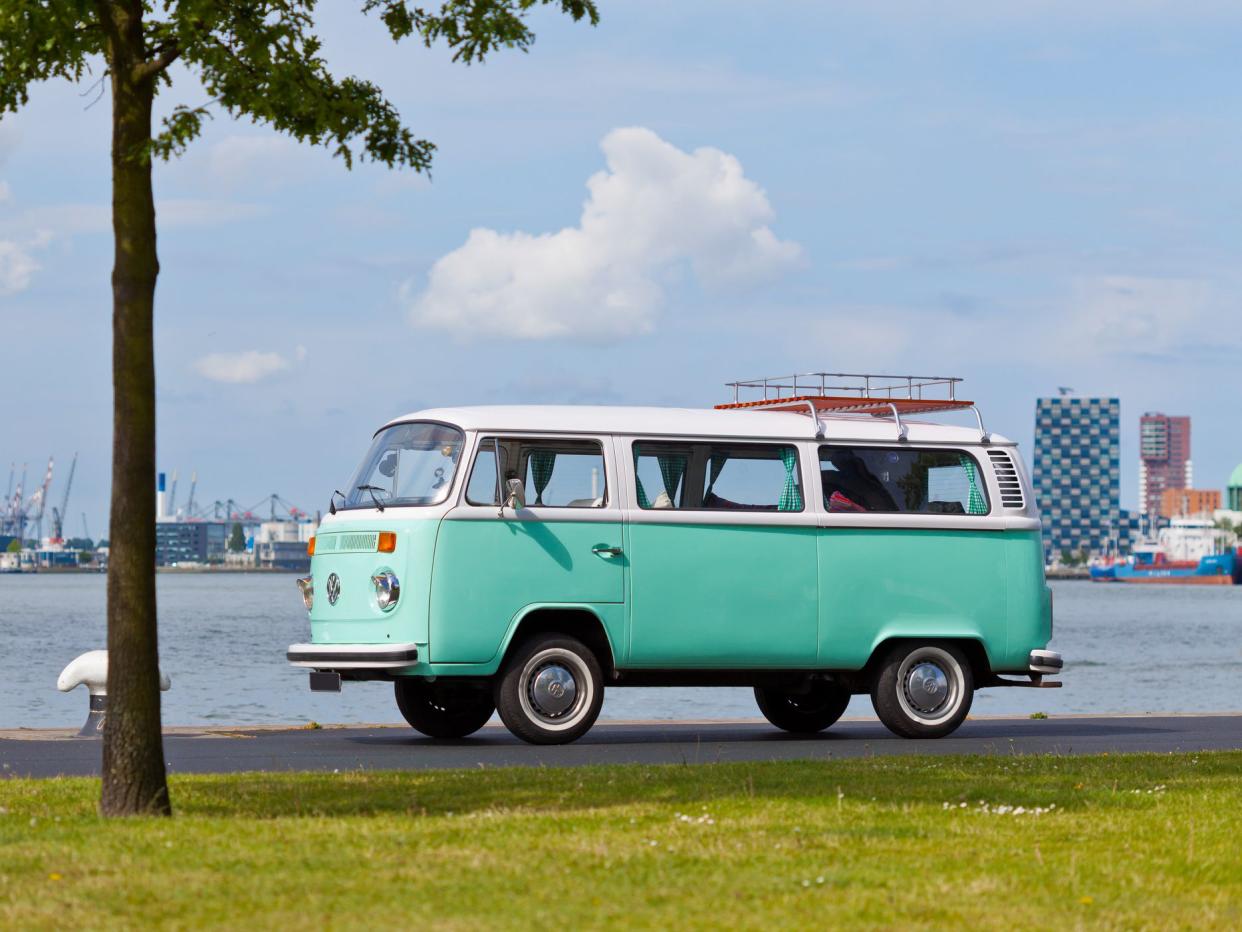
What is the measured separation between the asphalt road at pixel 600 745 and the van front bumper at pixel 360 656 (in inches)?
24.1

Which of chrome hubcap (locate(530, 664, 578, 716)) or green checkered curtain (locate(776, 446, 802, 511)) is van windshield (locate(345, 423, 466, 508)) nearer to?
chrome hubcap (locate(530, 664, 578, 716))

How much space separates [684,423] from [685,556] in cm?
106

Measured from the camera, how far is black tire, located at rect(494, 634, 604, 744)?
50.9ft

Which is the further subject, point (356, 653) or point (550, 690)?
point (550, 690)

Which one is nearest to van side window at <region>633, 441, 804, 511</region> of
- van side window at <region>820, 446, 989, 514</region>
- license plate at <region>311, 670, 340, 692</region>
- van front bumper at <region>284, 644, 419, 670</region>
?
van side window at <region>820, 446, 989, 514</region>

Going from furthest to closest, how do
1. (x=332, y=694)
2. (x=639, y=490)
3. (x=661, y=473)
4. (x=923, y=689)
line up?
1. (x=332, y=694)
2. (x=923, y=689)
3. (x=661, y=473)
4. (x=639, y=490)

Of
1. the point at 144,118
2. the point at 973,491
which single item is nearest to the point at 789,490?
the point at 973,491

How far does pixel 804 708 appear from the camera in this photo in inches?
723

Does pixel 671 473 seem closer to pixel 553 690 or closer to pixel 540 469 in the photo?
pixel 540 469

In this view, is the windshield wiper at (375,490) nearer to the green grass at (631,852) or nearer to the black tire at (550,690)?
the black tire at (550,690)

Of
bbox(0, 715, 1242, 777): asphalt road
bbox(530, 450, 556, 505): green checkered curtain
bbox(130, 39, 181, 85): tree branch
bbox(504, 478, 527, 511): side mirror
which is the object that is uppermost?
bbox(130, 39, 181, 85): tree branch

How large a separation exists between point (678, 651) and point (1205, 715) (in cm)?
720

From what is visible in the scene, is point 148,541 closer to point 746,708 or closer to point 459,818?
point 459,818

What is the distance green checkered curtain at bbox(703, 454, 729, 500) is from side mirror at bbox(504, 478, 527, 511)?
65.4 inches
